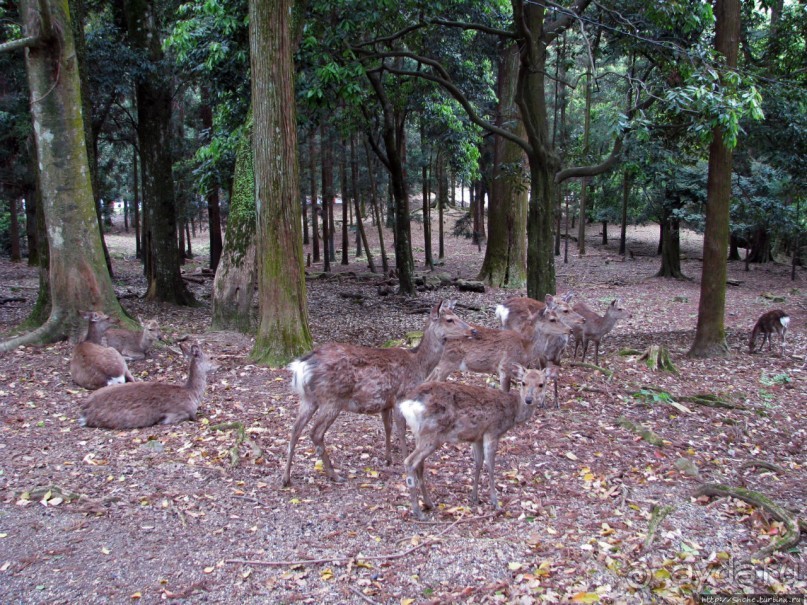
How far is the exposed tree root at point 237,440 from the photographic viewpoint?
228 inches

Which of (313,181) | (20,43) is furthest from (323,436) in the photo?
(313,181)

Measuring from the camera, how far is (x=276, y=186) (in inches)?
338

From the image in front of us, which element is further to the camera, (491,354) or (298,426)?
(491,354)

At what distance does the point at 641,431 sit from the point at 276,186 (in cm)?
535

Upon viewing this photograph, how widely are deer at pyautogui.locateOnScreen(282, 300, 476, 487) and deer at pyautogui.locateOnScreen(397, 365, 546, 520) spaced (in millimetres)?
590

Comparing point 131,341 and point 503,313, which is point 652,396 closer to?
point 503,313

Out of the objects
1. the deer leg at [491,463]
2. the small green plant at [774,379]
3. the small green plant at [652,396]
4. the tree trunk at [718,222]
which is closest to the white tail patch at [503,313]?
the small green plant at [652,396]

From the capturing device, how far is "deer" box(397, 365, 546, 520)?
4867 mm

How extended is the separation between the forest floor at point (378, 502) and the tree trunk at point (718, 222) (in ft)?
4.04

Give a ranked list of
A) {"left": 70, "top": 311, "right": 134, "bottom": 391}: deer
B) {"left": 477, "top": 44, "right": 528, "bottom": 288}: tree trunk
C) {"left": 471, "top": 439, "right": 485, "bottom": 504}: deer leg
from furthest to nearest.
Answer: {"left": 477, "top": 44, "right": 528, "bottom": 288}: tree trunk
{"left": 70, "top": 311, "right": 134, "bottom": 391}: deer
{"left": 471, "top": 439, "right": 485, "bottom": 504}: deer leg

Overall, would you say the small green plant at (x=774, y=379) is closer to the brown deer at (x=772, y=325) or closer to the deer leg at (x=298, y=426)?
the brown deer at (x=772, y=325)

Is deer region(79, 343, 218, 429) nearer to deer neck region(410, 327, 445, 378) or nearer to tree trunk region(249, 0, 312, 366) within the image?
tree trunk region(249, 0, 312, 366)

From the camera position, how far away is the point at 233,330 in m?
10.5

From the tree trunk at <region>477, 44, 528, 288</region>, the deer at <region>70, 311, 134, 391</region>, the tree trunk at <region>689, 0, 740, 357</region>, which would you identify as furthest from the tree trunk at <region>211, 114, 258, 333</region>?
the tree trunk at <region>477, 44, 528, 288</region>
